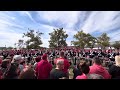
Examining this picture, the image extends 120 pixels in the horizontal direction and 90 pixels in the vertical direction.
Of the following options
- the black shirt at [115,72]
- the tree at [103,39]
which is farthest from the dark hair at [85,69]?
the black shirt at [115,72]

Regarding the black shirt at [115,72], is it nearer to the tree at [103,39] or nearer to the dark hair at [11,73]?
the tree at [103,39]

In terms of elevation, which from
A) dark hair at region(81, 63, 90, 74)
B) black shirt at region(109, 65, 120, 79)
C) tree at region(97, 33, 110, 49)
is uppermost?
tree at region(97, 33, 110, 49)

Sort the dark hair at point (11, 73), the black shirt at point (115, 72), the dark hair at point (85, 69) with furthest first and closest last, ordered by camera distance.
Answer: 1. the black shirt at point (115, 72)
2. the dark hair at point (11, 73)
3. the dark hair at point (85, 69)

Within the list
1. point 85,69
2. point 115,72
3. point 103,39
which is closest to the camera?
point 85,69

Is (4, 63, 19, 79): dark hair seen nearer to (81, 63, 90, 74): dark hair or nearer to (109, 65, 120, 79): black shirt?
(81, 63, 90, 74): dark hair

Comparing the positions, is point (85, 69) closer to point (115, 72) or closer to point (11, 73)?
point (11, 73)

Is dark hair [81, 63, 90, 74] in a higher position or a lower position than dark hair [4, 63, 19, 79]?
higher

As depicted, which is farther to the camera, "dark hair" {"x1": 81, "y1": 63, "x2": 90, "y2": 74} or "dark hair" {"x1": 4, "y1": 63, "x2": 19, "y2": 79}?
"dark hair" {"x1": 4, "y1": 63, "x2": 19, "y2": 79}

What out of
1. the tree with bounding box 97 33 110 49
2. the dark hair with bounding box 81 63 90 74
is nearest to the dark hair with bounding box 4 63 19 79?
the dark hair with bounding box 81 63 90 74

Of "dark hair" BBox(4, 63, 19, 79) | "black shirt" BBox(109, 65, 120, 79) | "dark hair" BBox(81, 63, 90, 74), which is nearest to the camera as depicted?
"dark hair" BBox(81, 63, 90, 74)

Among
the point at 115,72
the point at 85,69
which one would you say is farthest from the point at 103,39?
the point at 85,69

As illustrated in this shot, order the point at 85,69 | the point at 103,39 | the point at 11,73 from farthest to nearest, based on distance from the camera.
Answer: the point at 103,39
the point at 11,73
the point at 85,69

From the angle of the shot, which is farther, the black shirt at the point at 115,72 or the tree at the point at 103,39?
the black shirt at the point at 115,72
